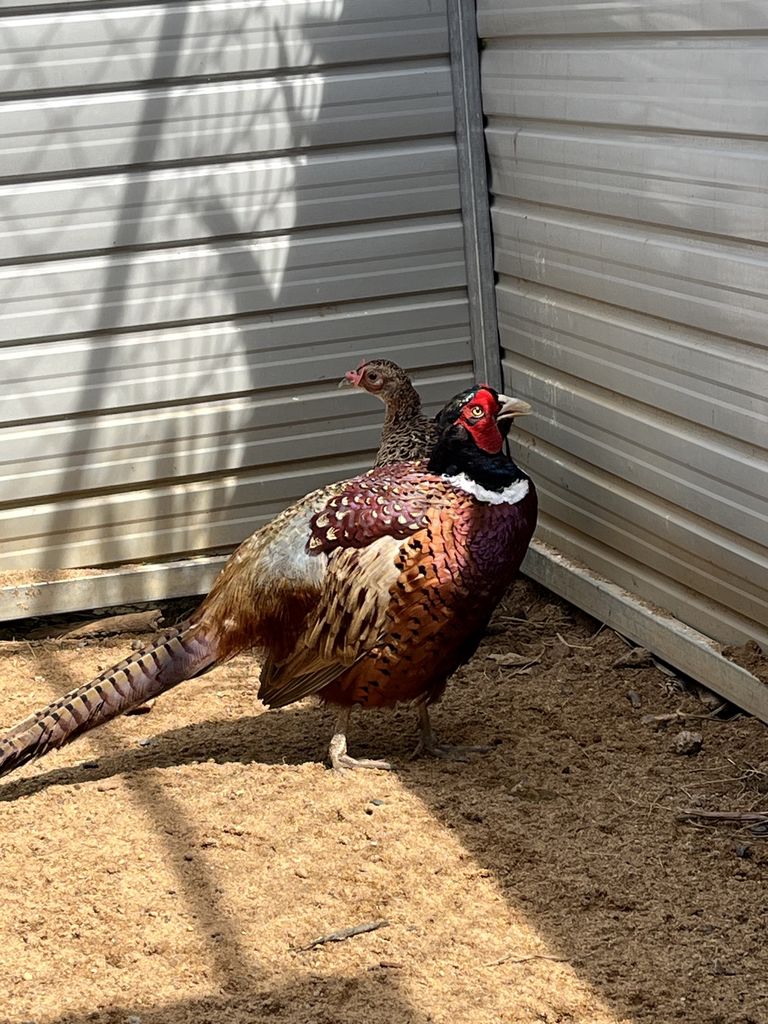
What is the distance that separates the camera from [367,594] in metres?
3.89

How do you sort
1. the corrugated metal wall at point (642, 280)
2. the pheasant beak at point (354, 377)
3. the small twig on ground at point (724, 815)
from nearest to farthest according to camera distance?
the small twig on ground at point (724, 815)
the corrugated metal wall at point (642, 280)
the pheasant beak at point (354, 377)

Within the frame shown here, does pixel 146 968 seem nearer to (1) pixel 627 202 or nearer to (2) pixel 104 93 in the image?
(1) pixel 627 202

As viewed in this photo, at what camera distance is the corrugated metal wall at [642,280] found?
384cm

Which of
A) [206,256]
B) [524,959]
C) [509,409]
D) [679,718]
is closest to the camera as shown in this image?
[524,959]

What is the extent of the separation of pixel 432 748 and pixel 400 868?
2.48 feet

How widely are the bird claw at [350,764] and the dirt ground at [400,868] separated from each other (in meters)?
0.04

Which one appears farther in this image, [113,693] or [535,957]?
[113,693]

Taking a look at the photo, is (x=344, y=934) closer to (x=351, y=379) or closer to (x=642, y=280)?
(x=642, y=280)

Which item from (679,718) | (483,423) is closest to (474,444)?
(483,423)

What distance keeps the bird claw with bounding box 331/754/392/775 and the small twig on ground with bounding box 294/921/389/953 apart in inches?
34.4

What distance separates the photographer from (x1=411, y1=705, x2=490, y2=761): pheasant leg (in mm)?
4215

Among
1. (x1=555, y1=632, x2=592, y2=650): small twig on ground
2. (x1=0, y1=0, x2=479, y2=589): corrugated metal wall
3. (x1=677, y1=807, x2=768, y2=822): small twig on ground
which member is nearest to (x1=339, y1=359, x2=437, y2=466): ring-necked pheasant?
(x1=0, y1=0, x2=479, y2=589): corrugated metal wall

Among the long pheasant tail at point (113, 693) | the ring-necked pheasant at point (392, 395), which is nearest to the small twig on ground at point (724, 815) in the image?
the long pheasant tail at point (113, 693)

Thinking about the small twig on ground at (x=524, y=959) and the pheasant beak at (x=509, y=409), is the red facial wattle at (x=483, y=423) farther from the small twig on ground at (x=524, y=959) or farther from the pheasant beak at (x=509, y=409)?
the small twig on ground at (x=524, y=959)
